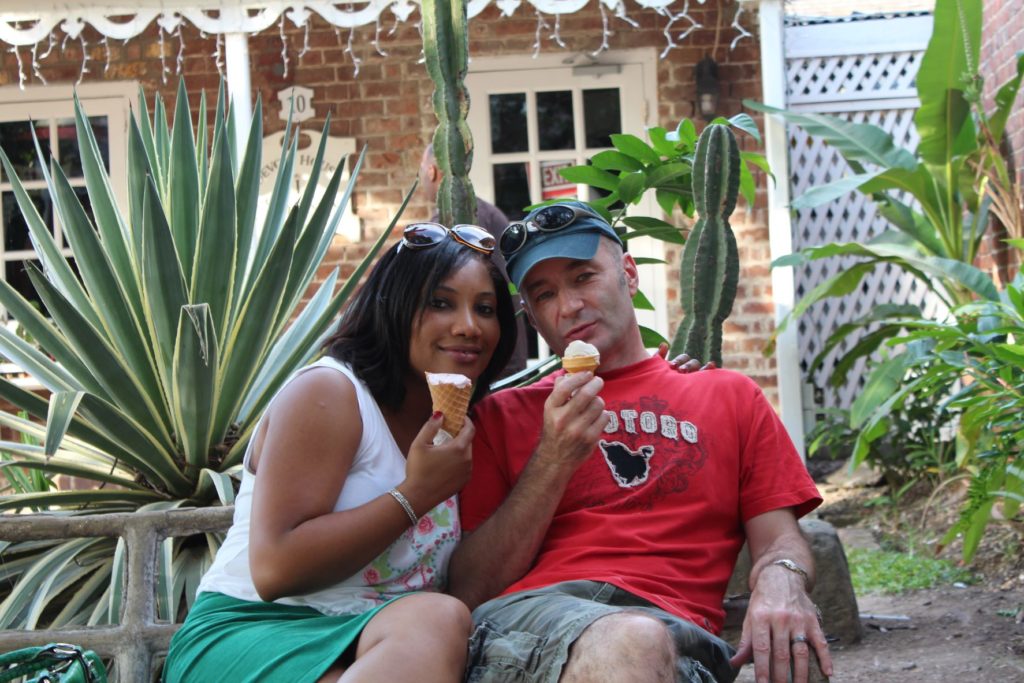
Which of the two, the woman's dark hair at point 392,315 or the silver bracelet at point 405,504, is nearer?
the silver bracelet at point 405,504

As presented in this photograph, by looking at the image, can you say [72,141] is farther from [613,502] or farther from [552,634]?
[552,634]

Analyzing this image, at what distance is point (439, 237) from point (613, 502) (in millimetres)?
689

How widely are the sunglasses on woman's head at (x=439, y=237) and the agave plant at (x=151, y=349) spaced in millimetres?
1204

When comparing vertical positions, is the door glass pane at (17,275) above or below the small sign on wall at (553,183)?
below

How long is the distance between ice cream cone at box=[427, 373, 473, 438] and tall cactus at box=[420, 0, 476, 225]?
1328 mm

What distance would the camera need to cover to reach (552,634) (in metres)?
2.18

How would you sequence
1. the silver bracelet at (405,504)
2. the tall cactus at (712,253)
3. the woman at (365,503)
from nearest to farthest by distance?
the woman at (365,503), the silver bracelet at (405,504), the tall cactus at (712,253)

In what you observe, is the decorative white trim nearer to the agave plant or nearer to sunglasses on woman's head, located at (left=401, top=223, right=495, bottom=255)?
the agave plant

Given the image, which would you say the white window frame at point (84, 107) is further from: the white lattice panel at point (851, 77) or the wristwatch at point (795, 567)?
the wristwatch at point (795, 567)

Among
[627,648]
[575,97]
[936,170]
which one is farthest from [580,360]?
[575,97]

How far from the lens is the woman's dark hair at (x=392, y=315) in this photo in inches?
97.4

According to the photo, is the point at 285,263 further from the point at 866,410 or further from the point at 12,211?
the point at 12,211

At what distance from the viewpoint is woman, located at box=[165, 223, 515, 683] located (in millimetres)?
2141

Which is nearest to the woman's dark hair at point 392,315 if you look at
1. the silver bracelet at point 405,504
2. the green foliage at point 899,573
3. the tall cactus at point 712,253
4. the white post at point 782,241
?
the silver bracelet at point 405,504
